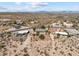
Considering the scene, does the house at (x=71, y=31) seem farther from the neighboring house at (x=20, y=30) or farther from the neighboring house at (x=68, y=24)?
the neighboring house at (x=20, y=30)

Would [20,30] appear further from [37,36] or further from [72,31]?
[72,31]

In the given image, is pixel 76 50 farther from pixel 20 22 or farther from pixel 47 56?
pixel 20 22

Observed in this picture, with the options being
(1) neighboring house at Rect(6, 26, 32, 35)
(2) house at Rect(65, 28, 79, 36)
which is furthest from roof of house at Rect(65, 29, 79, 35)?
(1) neighboring house at Rect(6, 26, 32, 35)

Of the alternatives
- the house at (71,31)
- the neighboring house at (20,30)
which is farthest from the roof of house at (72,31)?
the neighboring house at (20,30)

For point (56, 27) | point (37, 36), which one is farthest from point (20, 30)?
point (56, 27)

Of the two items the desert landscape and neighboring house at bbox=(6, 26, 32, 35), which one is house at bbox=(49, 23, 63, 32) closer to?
the desert landscape

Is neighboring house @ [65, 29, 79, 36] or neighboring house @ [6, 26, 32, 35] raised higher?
neighboring house @ [6, 26, 32, 35]

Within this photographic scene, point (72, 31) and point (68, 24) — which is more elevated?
point (68, 24)

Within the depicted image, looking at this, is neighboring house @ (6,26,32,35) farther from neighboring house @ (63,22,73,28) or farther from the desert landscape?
neighboring house @ (63,22,73,28)

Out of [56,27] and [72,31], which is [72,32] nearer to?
[72,31]

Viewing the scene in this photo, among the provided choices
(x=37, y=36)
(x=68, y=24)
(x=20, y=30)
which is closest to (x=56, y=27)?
(x=68, y=24)

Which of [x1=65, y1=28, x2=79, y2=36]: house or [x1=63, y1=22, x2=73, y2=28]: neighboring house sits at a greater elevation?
[x1=63, y1=22, x2=73, y2=28]: neighboring house

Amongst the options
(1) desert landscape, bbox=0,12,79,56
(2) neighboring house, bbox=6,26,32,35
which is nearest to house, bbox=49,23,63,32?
(1) desert landscape, bbox=0,12,79,56
